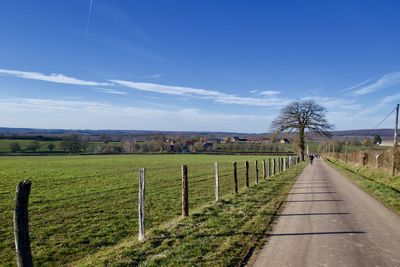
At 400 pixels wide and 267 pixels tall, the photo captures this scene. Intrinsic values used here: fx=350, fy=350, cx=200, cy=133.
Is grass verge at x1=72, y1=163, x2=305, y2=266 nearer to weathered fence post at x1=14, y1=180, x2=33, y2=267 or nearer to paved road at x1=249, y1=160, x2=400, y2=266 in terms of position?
paved road at x1=249, y1=160, x2=400, y2=266

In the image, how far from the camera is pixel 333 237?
7.92 m

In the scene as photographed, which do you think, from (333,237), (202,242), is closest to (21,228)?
(202,242)

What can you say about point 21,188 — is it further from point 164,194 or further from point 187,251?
point 164,194

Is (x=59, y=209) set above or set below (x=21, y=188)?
below

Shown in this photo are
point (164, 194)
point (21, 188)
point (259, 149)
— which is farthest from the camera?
point (259, 149)

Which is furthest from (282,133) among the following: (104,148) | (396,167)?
(104,148)

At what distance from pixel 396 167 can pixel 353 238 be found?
1769cm

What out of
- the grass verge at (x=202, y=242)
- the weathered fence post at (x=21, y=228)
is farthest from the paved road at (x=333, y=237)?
the weathered fence post at (x=21, y=228)

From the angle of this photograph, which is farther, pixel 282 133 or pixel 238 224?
pixel 282 133

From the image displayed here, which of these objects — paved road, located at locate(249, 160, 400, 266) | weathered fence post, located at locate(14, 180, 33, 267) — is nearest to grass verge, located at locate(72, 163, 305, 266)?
paved road, located at locate(249, 160, 400, 266)

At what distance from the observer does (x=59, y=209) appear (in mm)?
13898

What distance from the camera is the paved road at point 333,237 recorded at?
6332mm

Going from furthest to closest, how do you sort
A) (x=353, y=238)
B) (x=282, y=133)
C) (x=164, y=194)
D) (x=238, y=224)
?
(x=282, y=133)
(x=164, y=194)
(x=238, y=224)
(x=353, y=238)

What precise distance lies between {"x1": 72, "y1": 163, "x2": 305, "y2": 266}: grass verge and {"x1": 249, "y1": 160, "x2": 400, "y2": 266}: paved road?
0.44 metres
